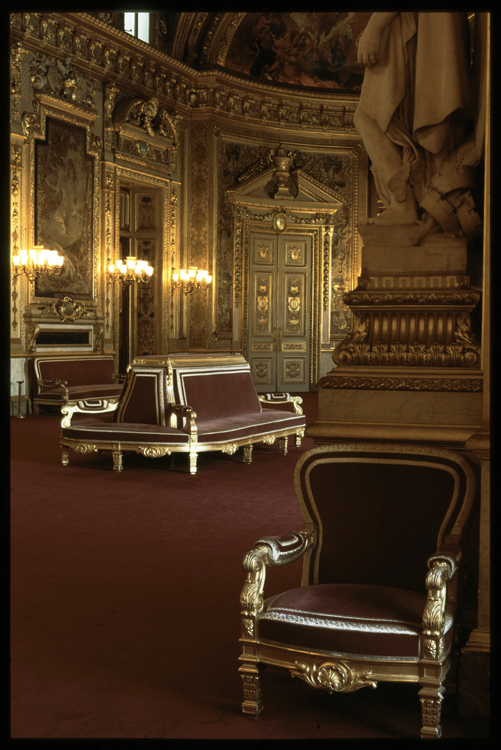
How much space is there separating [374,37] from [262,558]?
6.86 ft

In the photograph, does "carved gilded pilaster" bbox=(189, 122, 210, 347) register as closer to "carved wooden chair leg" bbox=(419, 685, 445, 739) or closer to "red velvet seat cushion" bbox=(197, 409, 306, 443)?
"red velvet seat cushion" bbox=(197, 409, 306, 443)

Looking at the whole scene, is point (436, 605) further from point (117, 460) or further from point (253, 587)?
point (117, 460)

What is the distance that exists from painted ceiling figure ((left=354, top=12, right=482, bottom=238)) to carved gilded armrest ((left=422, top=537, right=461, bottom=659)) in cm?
147

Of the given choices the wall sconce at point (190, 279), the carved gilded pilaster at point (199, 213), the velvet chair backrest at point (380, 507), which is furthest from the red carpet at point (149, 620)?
the carved gilded pilaster at point (199, 213)

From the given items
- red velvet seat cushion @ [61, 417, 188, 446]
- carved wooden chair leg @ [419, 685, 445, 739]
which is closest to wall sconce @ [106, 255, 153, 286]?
red velvet seat cushion @ [61, 417, 188, 446]

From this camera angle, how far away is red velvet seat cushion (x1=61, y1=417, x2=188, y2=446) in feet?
24.3

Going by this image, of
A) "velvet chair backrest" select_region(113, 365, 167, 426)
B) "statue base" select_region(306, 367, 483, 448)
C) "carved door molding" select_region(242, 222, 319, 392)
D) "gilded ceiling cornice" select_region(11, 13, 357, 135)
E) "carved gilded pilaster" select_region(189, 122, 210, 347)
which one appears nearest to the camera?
"statue base" select_region(306, 367, 483, 448)

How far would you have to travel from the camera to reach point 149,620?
3525 mm

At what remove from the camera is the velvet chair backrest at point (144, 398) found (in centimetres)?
782

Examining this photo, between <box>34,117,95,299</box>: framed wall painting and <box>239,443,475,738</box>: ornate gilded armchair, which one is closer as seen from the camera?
<box>239,443,475,738</box>: ornate gilded armchair

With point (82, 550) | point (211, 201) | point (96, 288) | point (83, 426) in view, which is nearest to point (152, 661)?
point (82, 550)

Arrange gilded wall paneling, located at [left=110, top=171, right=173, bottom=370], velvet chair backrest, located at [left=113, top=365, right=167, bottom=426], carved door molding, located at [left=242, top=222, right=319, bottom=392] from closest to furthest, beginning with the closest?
velvet chair backrest, located at [left=113, top=365, right=167, bottom=426] → gilded wall paneling, located at [left=110, top=171, right=173, bottom=370] → carved door molding, located at [left=242, top=222, right=319, bottom=392]

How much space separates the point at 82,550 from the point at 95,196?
9501 millimetres

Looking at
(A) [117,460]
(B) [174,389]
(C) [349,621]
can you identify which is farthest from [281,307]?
(C) [349,621]
